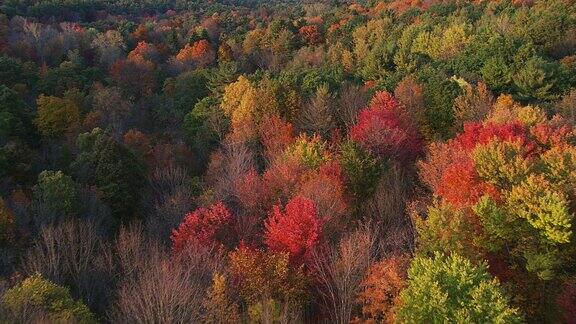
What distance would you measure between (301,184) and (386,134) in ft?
32.2

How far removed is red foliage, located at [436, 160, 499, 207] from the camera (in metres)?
29.9

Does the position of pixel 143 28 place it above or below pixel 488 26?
below

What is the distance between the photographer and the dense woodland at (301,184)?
22.8 meters

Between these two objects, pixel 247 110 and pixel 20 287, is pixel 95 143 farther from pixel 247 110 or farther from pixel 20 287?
pixel 20 287

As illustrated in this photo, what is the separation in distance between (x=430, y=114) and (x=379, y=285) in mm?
31090

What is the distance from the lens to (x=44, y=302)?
807 inches

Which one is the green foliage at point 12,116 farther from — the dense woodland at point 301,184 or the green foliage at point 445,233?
the green foliage at point 445,233

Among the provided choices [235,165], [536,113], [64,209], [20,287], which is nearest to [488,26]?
[536,113]

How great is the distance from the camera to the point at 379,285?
75.3ft

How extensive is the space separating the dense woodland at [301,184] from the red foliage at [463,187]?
16 centimetres

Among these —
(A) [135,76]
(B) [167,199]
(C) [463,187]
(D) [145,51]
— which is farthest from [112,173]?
(D) [145,51]

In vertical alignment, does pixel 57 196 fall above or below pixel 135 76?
above

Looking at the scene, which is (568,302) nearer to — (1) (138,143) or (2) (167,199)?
(2) (167,199)

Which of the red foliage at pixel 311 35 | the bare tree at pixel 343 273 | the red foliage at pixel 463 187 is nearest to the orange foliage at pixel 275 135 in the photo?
the red foliage at pixel 463 187
